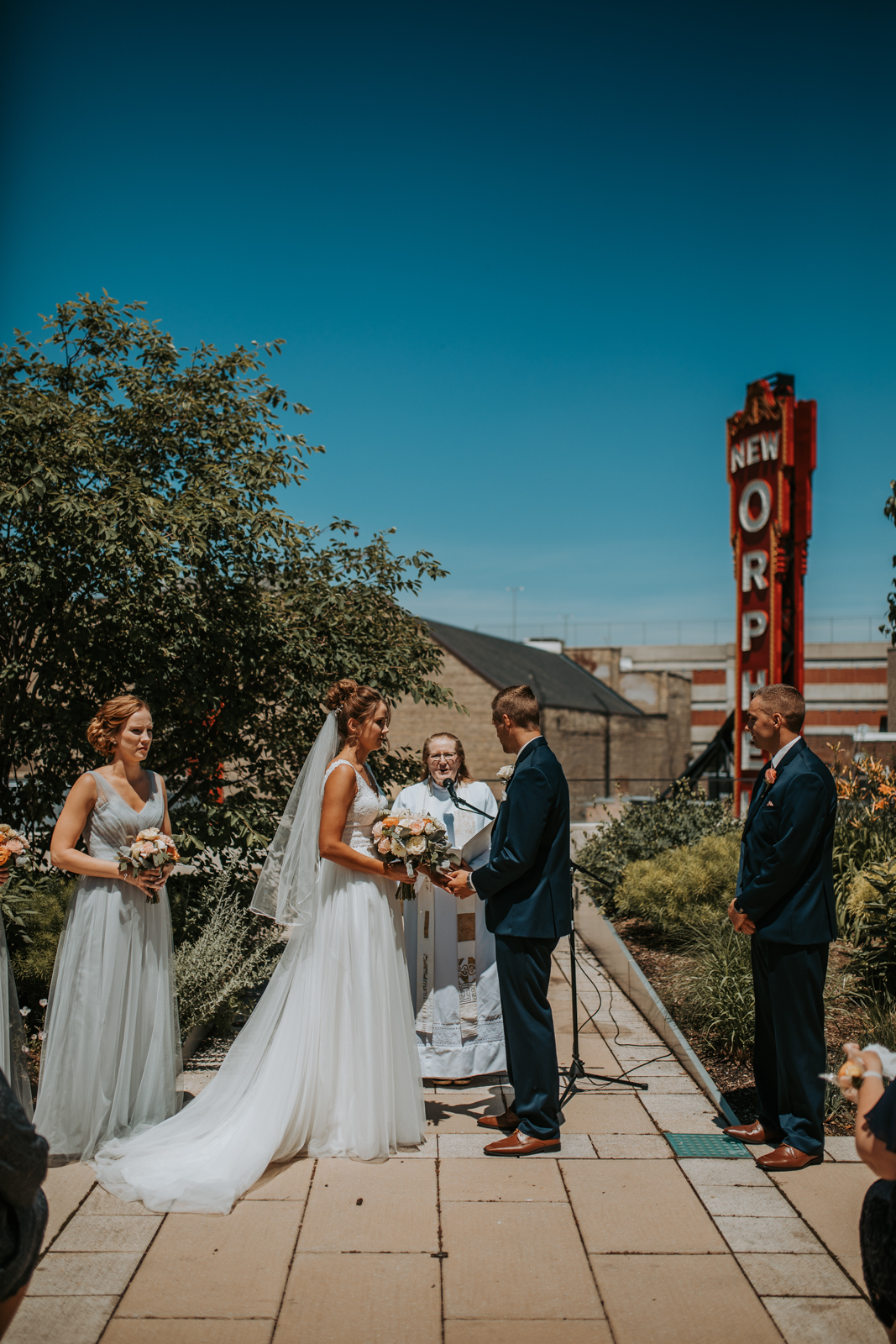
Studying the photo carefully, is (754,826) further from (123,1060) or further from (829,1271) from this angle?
(123,1060)

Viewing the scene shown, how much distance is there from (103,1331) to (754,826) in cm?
318

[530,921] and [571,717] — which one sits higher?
[571,717]

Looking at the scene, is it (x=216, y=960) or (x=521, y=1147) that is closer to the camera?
(x=521, y=1147)

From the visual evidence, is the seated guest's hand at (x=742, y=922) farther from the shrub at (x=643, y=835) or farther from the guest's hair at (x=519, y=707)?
the shrub at (x=643, y=835)

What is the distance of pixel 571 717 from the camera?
40781 mm

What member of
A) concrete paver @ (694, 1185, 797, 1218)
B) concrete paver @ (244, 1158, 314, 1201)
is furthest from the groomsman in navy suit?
concrete paver @ (244, 1158, 314, 1201)

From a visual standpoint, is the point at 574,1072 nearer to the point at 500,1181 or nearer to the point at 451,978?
the point at 451,978

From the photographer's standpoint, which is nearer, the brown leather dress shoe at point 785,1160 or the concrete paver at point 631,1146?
the brown leather dress shoe at point 785,1160

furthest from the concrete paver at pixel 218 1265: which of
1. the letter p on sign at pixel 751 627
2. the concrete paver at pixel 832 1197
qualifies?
the letter p on sign at pixel 751 627

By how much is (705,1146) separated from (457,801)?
6.55 feet

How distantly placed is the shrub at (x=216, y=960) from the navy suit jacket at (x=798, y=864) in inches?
129

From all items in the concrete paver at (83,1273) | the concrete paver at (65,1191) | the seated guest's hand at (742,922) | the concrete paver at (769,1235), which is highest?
the seated guest's hand at (742,922)

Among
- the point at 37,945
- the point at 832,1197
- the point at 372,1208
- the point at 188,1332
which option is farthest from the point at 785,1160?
the point at 37,945

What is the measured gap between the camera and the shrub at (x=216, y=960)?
19.5ft
